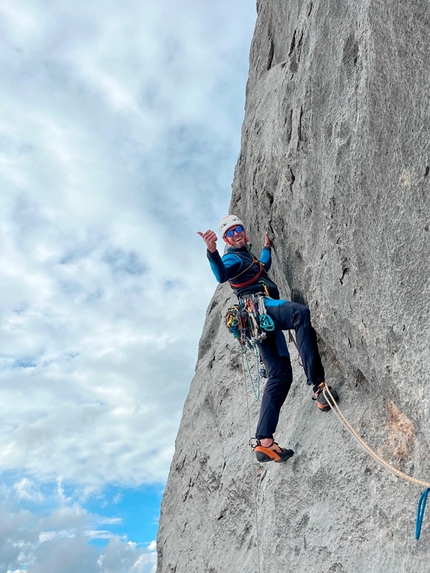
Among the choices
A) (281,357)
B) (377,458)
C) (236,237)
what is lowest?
(377,458)

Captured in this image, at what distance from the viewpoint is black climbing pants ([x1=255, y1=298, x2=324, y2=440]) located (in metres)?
5.85

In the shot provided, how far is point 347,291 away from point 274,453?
85.0 inches

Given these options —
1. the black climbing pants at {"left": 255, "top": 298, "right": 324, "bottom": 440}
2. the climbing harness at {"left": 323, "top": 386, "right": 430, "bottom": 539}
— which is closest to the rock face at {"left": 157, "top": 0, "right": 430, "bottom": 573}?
the climbing harness at {"left": 323, "top": 386, "right": 430, "bottom": 539}

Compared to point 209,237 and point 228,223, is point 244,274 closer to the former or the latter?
point 228,223

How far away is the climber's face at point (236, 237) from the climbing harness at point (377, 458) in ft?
8.05

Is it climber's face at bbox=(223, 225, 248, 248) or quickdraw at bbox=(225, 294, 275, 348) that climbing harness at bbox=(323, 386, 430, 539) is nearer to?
quickdraw at bbox=(225, 294, 275, 348)

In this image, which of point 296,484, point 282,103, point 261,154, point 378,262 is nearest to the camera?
point 378,262

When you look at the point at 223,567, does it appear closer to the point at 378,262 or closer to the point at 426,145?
the point at 378,262

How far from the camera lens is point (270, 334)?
21.1 ft

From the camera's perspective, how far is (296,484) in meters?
5.64

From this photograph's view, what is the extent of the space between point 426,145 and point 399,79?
611 millimetres

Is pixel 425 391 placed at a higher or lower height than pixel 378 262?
lower

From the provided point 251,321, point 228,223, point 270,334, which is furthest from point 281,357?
point 228,223

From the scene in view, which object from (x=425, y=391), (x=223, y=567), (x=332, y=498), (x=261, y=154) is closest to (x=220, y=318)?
(x=261, y=154)
